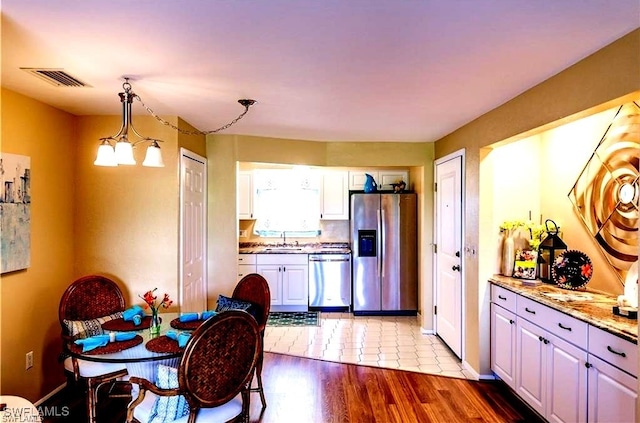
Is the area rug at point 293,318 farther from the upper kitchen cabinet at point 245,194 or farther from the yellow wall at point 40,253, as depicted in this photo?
the yellow wall at point 40,253

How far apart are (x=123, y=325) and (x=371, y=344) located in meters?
2.68

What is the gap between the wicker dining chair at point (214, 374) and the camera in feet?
6.28

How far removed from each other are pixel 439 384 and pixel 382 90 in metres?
2.54

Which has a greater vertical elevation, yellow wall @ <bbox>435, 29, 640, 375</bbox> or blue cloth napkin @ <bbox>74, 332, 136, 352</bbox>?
yellow wall @ <bbox>435, 29, 640, 375</bbox>

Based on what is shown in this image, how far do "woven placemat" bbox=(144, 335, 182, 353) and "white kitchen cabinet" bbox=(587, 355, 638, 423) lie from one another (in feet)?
7.49

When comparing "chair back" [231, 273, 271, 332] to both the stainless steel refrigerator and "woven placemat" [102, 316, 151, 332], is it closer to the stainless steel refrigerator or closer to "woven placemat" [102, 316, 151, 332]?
"woven placemat" [102, 316, 151, 332]

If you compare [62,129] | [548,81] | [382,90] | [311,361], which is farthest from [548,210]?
[62,129]

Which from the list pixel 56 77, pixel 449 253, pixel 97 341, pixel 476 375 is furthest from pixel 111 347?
pixel 449 253

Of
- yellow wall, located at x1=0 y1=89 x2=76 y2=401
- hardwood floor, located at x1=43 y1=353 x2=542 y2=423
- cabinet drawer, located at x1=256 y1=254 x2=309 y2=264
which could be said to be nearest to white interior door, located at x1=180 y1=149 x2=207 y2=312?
yellow wall, located at x1=0 y1=89 x2=76 y2=401

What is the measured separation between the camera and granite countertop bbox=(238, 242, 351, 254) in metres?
5.64

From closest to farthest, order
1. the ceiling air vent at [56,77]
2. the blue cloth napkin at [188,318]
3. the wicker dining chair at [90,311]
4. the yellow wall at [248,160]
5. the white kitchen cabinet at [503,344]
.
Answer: the ceiling air vent at [56,77]
the wicker dining chair at [90,311]
the blue cloth napkin at [188,318]
the white kitchen cabinet at [503,344]
the yellow wall at [248,160]

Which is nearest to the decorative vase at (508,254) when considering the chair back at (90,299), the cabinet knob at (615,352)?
the cabinet knob at (615,352)

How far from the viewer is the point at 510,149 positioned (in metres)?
3.52

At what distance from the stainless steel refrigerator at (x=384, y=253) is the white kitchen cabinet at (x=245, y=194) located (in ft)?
5.16
